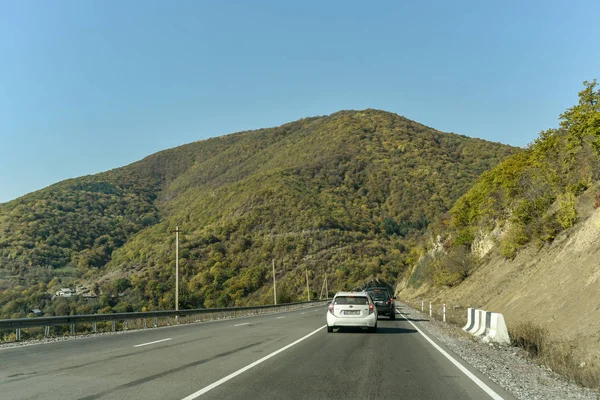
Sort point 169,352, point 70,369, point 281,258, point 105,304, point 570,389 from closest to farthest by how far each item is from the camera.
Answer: point 570,389, point 70,369, point 169,352, point 105,304, point 281,258

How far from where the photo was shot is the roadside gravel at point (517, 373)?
809cm

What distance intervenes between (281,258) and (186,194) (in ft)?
204

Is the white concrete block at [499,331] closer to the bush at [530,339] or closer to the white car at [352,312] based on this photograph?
the bush at [530,339]

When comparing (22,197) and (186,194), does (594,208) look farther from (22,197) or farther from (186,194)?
(186,194)

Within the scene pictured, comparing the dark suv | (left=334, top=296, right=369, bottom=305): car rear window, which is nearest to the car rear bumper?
(left=334, top=296, right=369, bottom=305): car rear window

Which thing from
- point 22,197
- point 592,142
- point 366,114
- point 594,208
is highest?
point 366,114

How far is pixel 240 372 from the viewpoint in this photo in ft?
32.4

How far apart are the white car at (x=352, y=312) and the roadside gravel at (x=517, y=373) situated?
3.58 meters

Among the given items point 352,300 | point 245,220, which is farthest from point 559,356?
point 245,220

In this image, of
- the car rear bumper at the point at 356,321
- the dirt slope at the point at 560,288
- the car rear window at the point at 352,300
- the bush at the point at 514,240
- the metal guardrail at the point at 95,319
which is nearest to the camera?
the dirt slope at the point at 560,288

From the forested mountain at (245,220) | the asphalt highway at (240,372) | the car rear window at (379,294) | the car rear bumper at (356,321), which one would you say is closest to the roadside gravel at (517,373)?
the asphalt highway at (240,372)

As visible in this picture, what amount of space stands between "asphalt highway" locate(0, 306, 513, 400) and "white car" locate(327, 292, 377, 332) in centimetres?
329

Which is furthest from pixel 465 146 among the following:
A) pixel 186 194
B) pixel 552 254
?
pixel 552 254

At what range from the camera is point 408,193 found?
443 ft
